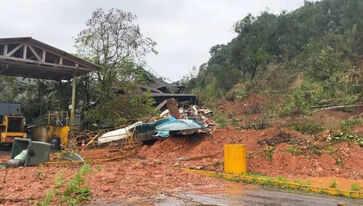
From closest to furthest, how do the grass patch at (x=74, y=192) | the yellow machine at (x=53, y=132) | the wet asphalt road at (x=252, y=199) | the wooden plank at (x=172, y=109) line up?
the grass patch at (x=74, y=192)
the wet asphalt road at (x=252, y=199)
the wooden plank at (x=172, y=109)
the yellow machine at (x=53, y=132)

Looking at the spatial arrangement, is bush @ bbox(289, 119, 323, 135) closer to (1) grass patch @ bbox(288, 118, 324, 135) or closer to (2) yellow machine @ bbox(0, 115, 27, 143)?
(1) grass patch @ bbox(288, 118, 324, 135)

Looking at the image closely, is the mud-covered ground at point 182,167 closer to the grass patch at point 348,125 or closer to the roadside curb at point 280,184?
the roadside curb at point 280,184

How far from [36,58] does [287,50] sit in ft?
114

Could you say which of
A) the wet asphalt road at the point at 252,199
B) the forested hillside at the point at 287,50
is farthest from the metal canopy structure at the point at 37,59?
the forested hillside at the point at 287,50

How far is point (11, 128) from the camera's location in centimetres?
1866

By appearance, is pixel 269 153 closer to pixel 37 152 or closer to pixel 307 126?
pixel 307 126

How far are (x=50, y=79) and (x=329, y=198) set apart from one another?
65.4 feet

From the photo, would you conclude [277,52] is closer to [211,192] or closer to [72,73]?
[72,73]

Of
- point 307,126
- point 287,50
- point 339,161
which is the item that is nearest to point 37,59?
point 307,126

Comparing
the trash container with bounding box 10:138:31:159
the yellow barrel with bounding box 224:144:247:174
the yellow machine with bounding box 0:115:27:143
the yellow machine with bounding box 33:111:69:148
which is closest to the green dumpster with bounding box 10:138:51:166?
the trash container with bounding box 10:138:31:159

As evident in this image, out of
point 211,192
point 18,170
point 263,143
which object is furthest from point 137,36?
point 211,192

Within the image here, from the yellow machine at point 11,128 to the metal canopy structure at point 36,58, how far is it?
2761 mm

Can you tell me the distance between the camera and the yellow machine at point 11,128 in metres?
18.3

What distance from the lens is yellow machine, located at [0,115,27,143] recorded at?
721 inches
